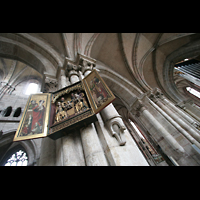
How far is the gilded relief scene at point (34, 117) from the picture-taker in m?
1.82

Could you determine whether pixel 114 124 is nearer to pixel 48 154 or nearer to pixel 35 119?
pixel 48 154

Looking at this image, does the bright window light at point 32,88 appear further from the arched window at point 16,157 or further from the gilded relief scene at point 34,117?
the gilded relief scene at point 34,117

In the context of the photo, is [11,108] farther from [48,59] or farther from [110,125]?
[110,125]

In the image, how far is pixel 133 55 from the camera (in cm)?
741

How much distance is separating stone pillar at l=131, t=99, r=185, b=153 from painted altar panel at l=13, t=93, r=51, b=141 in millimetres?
4364

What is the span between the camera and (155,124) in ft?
15.7

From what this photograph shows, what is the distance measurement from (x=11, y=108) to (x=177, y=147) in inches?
398

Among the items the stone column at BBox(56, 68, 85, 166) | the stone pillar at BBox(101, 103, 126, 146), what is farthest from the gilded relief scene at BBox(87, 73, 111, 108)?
the stone column at BBox(56, 68, 85, 166)

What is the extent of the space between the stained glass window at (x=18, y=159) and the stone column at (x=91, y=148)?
7461mm

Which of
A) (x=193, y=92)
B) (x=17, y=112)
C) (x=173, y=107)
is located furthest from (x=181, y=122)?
(x=193, y=92)

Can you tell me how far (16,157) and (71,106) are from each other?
26.8ft

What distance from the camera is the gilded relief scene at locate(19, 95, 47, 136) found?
182cm

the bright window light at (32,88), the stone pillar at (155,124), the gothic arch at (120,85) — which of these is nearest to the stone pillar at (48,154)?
the stone pillar at (155,124)
